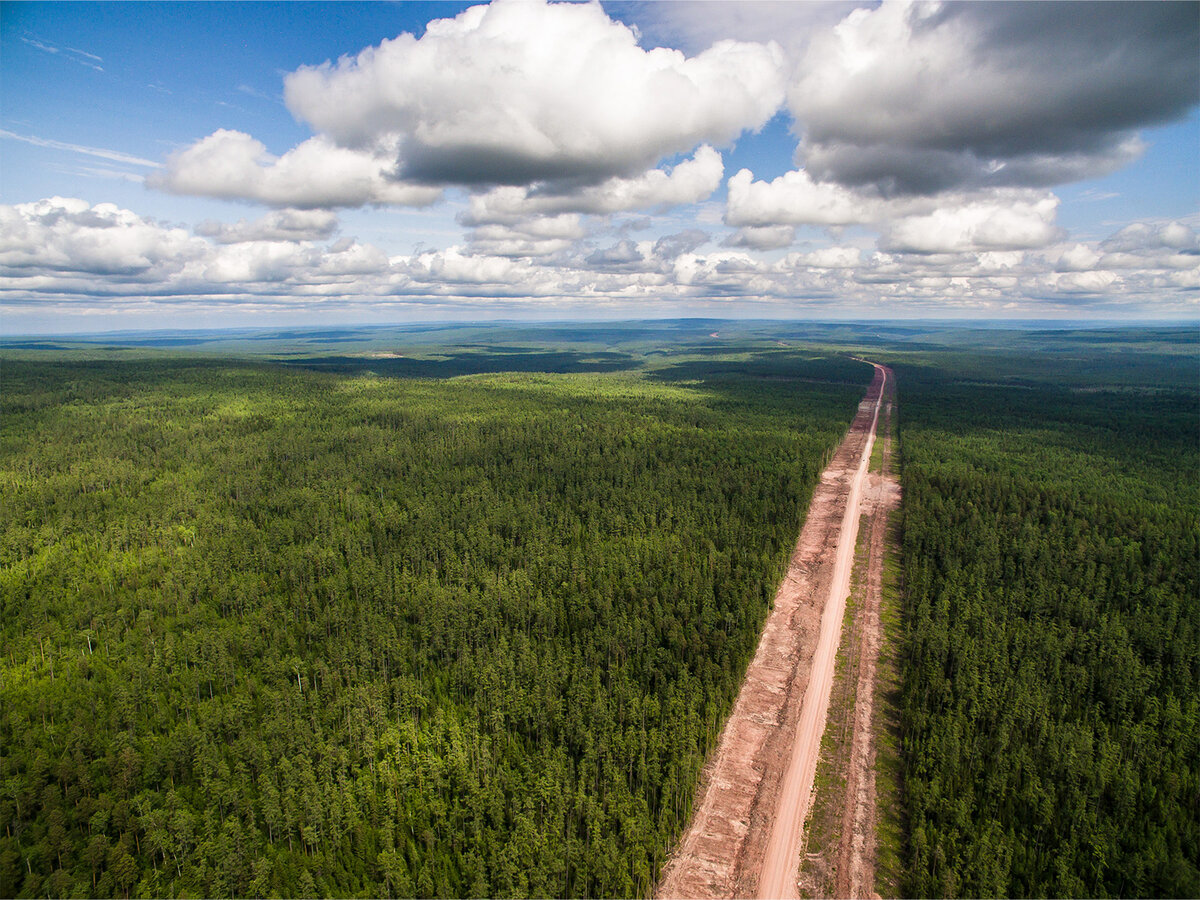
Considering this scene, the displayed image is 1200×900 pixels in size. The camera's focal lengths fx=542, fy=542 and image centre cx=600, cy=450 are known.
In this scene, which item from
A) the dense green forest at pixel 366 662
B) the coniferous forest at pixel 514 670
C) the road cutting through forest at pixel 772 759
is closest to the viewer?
the road cutting through forest at pixel 772 759

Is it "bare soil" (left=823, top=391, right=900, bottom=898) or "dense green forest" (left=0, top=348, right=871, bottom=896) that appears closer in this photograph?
"bare soil" (left=823, top=391, right=900, bottom=898)

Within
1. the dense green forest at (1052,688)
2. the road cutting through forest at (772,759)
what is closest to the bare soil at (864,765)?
the road cutting through forest at (772,759)

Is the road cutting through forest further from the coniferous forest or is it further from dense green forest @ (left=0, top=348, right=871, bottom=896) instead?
the coniferous forest

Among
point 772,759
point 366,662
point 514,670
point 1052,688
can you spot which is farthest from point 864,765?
point 366,662

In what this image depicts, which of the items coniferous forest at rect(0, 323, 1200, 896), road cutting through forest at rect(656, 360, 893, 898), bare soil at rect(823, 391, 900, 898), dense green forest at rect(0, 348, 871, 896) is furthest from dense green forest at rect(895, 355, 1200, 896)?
dense green forest at rect(0, 348, 871, 896)

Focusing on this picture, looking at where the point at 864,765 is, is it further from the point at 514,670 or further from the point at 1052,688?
the point at 514,670

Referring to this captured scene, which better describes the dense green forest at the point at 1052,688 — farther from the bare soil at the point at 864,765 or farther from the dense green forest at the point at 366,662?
the dense green forest at the point at 366,662

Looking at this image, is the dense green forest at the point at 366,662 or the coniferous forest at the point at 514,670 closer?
the coniferous forest at the point at 514,670
